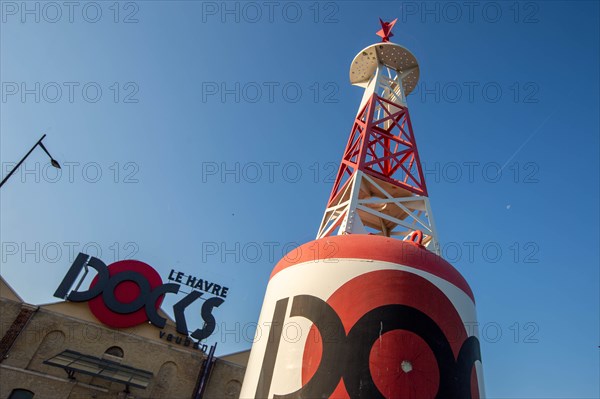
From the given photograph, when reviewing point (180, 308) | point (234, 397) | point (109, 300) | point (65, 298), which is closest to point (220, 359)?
point (234, 397)

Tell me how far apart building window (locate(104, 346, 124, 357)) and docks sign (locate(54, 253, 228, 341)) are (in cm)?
146

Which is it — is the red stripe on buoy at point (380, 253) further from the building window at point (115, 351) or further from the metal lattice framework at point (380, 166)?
the building window at point (115, 351)

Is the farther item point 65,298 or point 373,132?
point 65,298

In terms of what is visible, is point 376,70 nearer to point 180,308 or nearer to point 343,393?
point 343,393

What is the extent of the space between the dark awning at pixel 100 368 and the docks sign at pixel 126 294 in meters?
2.80

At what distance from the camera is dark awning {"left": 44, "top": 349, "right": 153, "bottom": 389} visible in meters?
22.4

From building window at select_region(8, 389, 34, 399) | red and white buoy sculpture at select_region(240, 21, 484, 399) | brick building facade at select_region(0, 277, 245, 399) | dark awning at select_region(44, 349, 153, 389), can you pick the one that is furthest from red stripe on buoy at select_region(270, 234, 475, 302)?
A: building window at select_region(8, 389, 34, 399)

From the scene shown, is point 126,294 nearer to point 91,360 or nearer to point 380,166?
point 91,360

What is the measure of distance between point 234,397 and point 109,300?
11.5 meters

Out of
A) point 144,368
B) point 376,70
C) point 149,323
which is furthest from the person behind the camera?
point 149,323

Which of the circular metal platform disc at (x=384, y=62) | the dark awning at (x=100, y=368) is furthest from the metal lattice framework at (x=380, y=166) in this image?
the dark awning at (x=100, y=368)

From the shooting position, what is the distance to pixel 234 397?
1062 inches

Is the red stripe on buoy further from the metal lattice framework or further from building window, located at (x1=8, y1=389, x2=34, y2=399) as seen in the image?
building window, located at (x1=8, y1=389, x2=34, y2=399)

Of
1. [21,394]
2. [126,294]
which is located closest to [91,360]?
[21,394]
